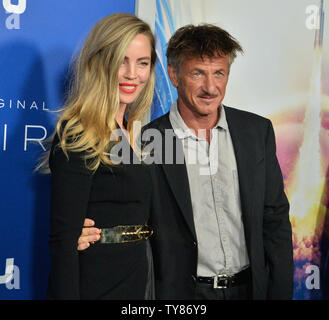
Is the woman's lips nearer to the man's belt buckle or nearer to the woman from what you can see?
the woman

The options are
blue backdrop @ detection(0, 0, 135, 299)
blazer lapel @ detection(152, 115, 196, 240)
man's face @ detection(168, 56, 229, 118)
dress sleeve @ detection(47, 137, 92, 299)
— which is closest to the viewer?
dress sleeve @ detection(47, 137, 92, 299)

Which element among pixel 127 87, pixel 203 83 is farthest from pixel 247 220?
pixel 127 87

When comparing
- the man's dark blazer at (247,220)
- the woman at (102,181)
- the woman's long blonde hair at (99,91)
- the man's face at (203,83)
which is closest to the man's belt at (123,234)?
the woman at (102,181)

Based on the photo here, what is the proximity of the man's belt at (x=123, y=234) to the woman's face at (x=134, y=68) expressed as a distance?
53 centimetres

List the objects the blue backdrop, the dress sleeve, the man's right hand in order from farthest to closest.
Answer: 1. the blue backdrop
2. the man's right hand
3. the dress sleeve

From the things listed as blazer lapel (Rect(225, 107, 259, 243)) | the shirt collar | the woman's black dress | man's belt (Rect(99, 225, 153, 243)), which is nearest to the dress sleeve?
the woman's black dress

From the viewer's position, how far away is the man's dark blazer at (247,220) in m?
2.03

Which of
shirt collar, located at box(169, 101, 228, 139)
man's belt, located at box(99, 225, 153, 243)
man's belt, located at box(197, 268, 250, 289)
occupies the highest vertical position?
shirt collar, located at box(169, 101, 228, 139)

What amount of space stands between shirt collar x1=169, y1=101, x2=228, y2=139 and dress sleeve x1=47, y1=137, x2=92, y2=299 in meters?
0.59

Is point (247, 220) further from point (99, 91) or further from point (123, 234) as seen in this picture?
point (99, 91)

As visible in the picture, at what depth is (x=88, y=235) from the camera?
178cm

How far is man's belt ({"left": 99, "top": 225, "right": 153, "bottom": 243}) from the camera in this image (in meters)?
1.82
